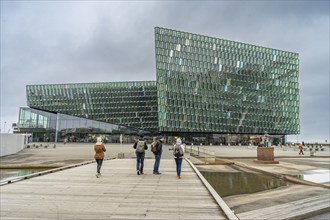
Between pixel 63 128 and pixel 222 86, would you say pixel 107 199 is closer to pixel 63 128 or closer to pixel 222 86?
pixel 222 86

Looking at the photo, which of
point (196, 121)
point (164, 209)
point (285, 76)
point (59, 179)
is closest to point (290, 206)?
point (164, 209)

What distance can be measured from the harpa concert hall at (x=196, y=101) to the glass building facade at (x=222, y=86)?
0.29m

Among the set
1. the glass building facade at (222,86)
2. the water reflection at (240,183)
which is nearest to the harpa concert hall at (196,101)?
the glass building facade at (222,86)

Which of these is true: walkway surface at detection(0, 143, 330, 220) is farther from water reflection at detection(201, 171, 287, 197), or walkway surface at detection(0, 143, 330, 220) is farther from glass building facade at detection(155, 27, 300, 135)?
glass building facade at detection(155, 27, 300, 135)

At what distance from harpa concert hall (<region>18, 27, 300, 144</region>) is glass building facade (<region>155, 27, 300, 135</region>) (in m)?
0.29

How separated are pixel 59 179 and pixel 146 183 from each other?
369 centimetres

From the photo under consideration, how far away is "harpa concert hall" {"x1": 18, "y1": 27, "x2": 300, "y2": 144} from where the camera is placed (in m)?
87.9

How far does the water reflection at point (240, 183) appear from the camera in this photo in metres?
13.6

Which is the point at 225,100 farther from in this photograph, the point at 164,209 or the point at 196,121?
the point at 164,209

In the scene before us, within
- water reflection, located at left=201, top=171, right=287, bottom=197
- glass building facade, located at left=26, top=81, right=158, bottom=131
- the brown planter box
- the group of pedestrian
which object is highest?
glass building facade, located at left=26, top=81, right=158, bottom=131

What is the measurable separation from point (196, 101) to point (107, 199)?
263 ft

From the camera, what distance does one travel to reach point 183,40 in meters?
88.3

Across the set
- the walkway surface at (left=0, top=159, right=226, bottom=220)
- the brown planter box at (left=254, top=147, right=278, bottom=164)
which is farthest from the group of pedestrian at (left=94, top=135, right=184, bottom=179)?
the brown planter box at (left=254, top=147, right=278, bottom=164)

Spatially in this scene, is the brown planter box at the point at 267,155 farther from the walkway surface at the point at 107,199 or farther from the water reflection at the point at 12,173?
the water reflection at the point at 12,173
